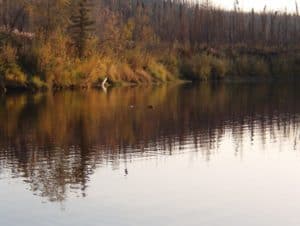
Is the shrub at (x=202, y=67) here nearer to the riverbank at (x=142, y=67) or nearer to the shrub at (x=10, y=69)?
the riverbank at (x=142, y=67)

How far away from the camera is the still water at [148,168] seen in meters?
12.6

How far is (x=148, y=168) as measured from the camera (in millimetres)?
17109

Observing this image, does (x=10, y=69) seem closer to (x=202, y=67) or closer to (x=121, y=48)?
(x=121, y=48)

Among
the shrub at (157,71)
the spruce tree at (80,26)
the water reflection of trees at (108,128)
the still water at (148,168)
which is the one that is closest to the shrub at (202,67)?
the shrub at (157,71)

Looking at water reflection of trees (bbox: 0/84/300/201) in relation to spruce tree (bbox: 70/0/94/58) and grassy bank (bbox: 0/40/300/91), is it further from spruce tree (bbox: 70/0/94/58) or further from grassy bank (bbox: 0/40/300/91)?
spruce tree (bbox: 70/0/94/58)

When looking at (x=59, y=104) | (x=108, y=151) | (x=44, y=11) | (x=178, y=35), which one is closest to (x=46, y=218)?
(x=108, y=151)

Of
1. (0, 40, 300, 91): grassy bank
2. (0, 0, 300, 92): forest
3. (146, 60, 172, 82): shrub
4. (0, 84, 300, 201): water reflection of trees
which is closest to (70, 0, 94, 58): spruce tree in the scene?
(0, 0, 300, 92): forest

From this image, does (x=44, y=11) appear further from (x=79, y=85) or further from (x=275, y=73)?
(x=275, y=73)

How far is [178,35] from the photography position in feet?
263

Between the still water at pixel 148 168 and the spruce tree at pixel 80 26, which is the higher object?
the spruce tree at pixel 80 26

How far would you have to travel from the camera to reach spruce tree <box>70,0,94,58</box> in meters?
53.5

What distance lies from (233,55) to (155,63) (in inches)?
615

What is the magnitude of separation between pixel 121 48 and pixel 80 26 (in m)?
7.25

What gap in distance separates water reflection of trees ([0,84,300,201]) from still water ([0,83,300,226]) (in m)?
0.04
